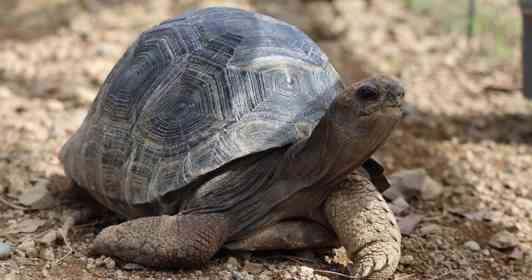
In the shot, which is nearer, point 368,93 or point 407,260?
point 368,93

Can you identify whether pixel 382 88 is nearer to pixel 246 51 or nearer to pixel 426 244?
pixel 246 51

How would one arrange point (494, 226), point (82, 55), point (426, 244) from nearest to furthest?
point (426, 244)
point (494, 226)
point (82, 55)

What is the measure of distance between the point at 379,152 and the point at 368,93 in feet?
7.38

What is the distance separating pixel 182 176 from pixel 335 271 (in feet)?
2.57

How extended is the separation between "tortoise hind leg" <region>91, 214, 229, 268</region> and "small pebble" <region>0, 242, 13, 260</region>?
1.39ft

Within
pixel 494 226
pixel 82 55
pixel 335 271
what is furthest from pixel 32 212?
pixel 82 55

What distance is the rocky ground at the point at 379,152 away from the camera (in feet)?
11.3

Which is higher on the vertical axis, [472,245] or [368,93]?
[368,93]

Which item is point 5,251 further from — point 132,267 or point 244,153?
point 244,153

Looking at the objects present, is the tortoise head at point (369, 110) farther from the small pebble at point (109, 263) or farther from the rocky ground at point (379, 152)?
the small pebble at point (109, 263)

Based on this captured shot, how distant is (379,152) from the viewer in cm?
514

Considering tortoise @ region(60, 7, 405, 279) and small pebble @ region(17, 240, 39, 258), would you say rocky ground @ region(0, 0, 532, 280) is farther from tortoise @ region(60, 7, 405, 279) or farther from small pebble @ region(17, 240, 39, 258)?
tortoise @ region(60, 7, 405, 279)

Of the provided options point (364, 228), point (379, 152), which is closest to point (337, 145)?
point (364, 228)

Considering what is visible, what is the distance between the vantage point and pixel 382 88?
2.94 meters
